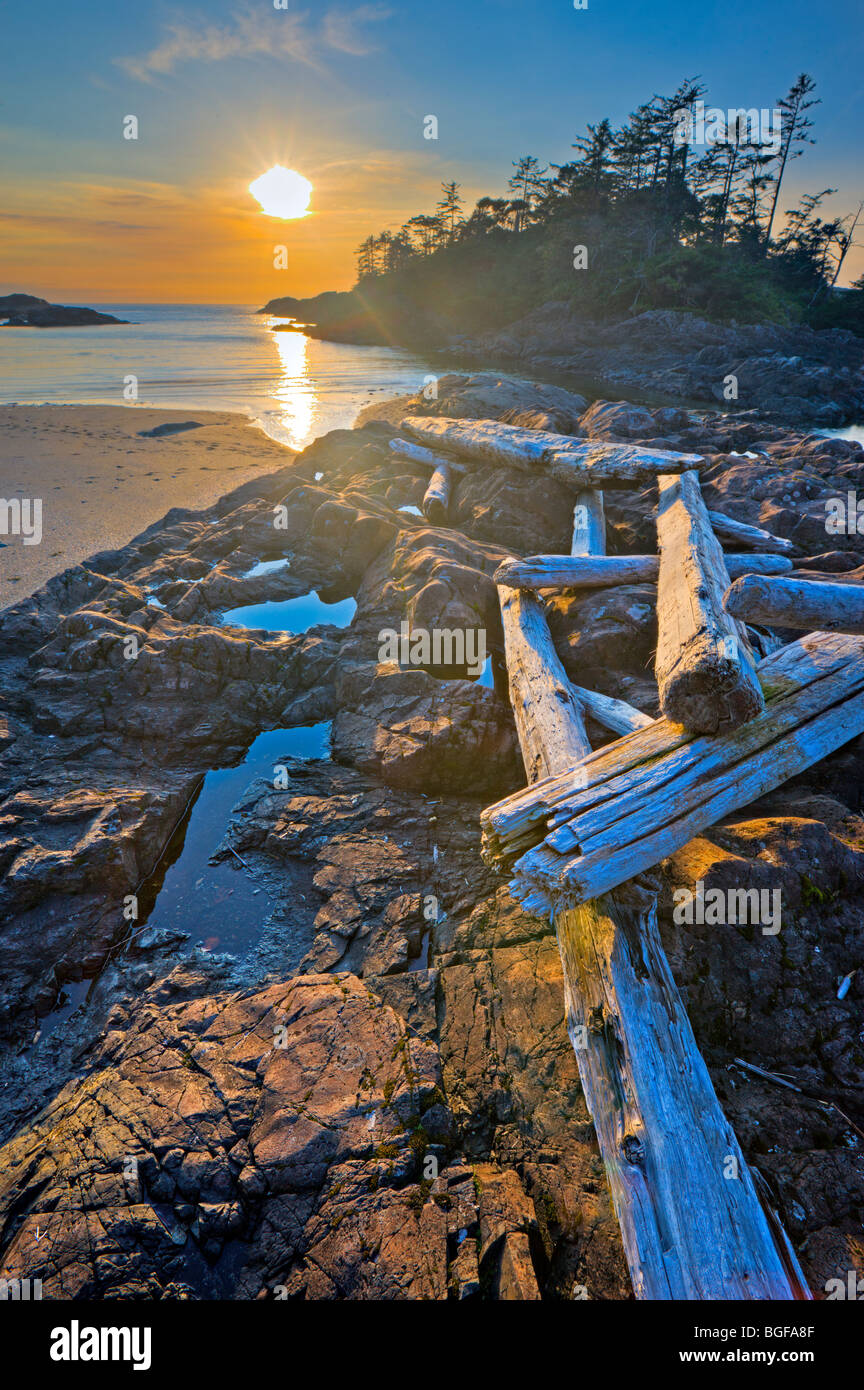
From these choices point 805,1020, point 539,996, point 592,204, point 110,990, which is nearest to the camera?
point 805,1020

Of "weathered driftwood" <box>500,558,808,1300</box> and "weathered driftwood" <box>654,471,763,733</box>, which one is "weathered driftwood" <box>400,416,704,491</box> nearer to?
"weathered driftwood" <box>654,471,763,733</box>

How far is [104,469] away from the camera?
16359 millimetres

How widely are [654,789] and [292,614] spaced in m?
6.27

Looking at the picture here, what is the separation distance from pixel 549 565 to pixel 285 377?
115 ft

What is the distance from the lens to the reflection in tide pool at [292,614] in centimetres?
840

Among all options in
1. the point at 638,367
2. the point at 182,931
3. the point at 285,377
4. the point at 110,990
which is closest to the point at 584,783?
the point at 182,931

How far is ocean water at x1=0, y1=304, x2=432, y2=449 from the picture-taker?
26.0 meters

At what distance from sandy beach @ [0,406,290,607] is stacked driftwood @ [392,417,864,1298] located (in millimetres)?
9192

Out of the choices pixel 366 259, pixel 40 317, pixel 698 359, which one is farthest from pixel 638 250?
pixel 40 317

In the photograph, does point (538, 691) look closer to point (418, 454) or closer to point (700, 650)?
point (700, 650)

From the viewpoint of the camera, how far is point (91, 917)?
4.66 meters

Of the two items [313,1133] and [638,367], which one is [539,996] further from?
[638,367]

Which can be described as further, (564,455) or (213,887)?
(564,455)

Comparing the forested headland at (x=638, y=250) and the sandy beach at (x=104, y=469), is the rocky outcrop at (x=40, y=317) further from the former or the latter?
the sandy beach at (x=104, y=469)
